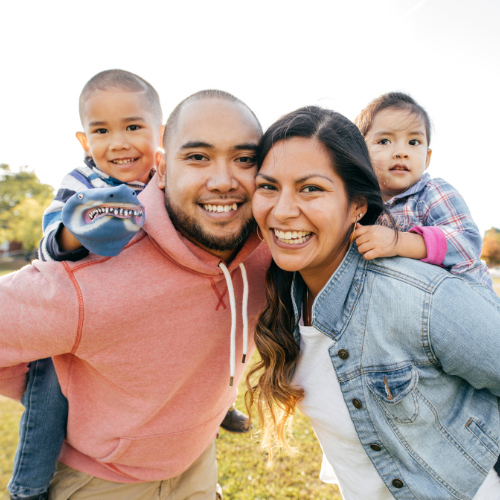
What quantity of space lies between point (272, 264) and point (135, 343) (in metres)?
1.01

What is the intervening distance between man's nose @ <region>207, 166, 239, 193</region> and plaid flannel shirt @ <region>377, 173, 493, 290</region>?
98cm

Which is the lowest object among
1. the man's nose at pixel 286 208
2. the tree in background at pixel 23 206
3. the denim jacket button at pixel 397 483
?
the tree in background at pixel 23 206

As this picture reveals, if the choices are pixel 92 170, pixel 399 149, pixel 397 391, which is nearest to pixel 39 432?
pixel 92 170

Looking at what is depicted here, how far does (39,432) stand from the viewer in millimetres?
2172

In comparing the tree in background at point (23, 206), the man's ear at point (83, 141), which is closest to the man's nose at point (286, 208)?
the man's ear at point (83, 141)

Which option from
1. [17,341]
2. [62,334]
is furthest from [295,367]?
[17,341]

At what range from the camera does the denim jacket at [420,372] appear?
153 cm

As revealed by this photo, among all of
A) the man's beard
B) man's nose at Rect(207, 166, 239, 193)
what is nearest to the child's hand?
the man's beard

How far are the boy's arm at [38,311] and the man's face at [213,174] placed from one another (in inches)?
30.2

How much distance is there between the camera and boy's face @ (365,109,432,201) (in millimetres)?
2664

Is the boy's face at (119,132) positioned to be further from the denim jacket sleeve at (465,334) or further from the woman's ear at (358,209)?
the denim jacket sleeve at (465,334)

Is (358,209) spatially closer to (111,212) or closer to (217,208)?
(217,208)

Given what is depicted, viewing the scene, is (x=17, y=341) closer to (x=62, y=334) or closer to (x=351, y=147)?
(x=62, y=334)

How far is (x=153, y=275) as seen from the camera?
1.93 m
